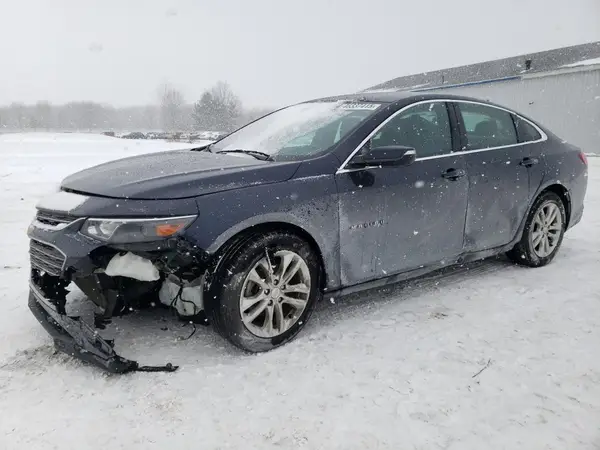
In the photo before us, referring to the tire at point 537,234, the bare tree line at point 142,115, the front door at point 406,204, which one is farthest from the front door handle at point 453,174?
the bare tree line at point 142,115

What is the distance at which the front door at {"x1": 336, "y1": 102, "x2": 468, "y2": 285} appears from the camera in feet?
10.8

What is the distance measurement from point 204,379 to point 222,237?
78 centimetres

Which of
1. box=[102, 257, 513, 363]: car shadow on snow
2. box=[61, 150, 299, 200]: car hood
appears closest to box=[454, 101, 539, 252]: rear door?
box=[102, 257, 513, 363]: car shadow on snow

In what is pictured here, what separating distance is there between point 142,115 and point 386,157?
170 metres

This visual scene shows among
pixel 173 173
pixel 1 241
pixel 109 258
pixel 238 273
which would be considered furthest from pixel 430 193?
pixel 1 241

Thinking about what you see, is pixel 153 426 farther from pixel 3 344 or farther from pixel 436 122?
pixel 436 122

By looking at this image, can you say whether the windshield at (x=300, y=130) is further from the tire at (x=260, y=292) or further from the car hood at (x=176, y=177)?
the tire at (x=260, y=292)

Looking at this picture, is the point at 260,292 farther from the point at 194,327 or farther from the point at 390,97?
the point at 390,97

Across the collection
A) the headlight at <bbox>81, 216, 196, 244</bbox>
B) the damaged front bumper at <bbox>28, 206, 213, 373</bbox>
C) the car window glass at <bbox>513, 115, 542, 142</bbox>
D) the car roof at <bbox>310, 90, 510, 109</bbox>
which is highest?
the car roof at <bbox>310, 90, 510, 109</bbox>

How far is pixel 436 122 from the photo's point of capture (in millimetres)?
3867

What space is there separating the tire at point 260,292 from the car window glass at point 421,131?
99 centimetres

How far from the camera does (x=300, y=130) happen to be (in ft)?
12.3

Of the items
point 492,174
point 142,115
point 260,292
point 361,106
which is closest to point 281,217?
point 260,292

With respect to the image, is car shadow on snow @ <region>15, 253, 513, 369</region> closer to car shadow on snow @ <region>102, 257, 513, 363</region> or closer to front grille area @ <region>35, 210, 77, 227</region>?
car shadow on snow @ <region>102, 257, 513, 363</region>
